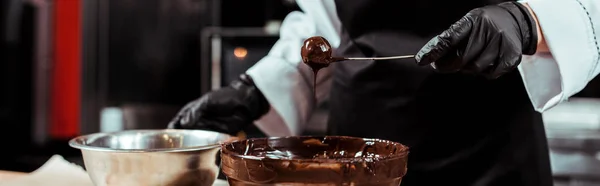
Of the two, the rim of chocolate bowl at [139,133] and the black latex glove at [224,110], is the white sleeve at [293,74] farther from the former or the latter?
the rim of chocolate bowl at [139,133]

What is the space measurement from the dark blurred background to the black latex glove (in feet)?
3.15

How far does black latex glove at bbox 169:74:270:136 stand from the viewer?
120cm


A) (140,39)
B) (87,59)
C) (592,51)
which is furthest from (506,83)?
(87,59)

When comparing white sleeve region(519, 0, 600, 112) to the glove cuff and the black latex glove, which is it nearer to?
the glove cuff

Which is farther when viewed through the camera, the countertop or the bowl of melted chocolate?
the countertop

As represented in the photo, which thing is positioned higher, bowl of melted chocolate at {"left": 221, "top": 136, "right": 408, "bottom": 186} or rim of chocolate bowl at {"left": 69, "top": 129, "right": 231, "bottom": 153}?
bowl of melted chocolate at {"left": 221, "top": 136, "right": 408, "bottom": 186}

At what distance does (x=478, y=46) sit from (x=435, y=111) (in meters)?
0.38

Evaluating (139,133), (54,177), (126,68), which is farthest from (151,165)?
(126,68)

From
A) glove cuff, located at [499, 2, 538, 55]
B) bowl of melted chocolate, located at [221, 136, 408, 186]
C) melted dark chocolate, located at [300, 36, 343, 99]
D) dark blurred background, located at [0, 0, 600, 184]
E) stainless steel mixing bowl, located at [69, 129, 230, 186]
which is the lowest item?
dark blurred background, located at [0, 0, 600, 184]

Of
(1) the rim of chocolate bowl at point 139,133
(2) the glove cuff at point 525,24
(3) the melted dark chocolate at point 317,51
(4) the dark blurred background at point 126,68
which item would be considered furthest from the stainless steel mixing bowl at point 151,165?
(4) the dark blurred background at point 126,68

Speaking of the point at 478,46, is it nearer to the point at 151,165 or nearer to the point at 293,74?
the point at 151,165

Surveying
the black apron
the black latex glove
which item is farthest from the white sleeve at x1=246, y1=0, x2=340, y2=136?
the black apron

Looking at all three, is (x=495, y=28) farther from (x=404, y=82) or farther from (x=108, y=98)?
(x=108, y=98)

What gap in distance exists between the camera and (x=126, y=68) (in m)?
2.69
